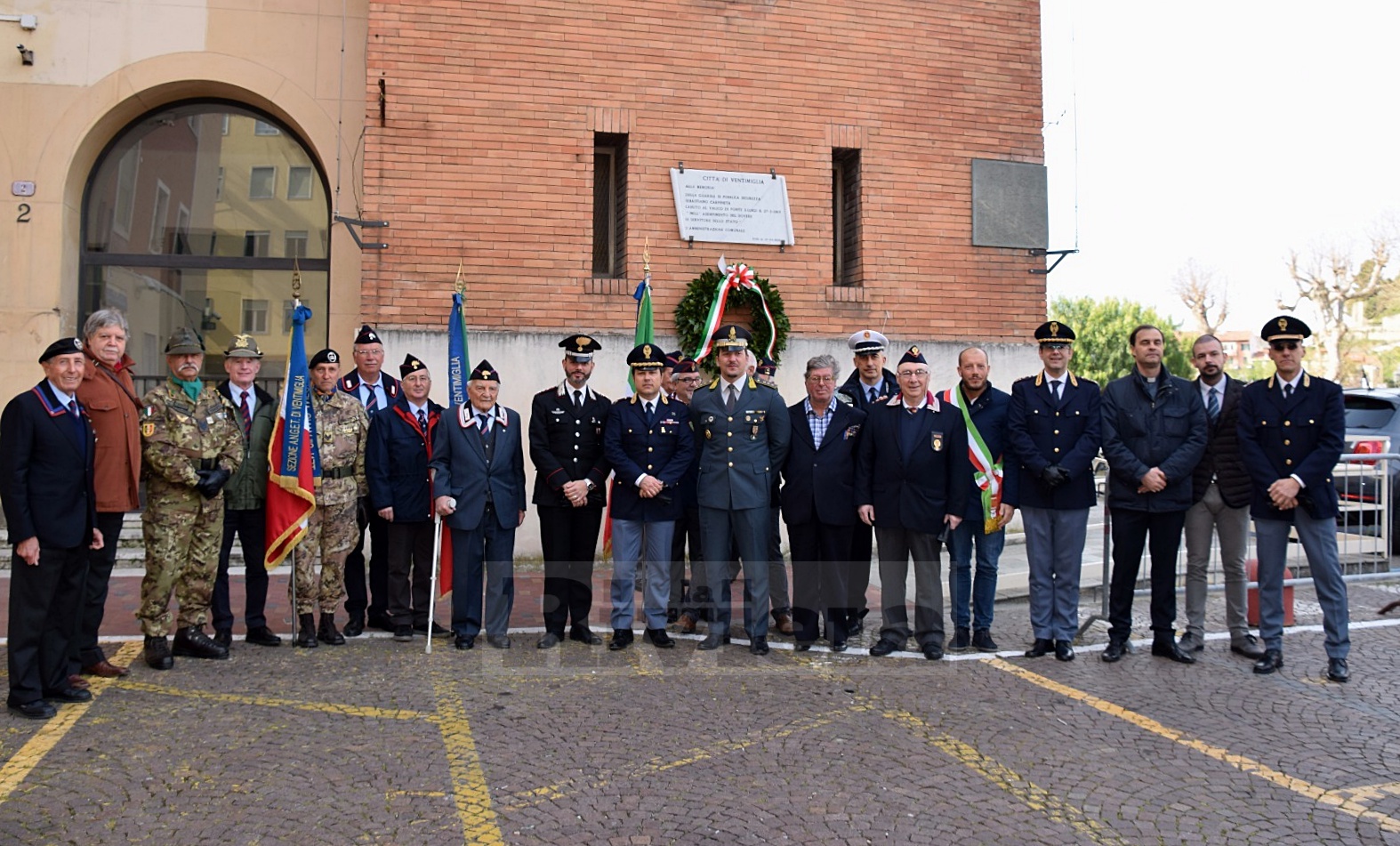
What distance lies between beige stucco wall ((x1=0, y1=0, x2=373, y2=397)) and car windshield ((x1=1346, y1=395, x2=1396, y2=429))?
11.5m

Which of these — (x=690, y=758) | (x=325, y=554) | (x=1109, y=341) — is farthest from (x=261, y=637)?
(x=1109, y=341)

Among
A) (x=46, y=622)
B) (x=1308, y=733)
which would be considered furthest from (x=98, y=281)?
(x=1308, y=733)

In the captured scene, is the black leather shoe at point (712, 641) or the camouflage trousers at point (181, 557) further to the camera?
the black leather shoe at point (712, 641)

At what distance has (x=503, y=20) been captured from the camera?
10156mm

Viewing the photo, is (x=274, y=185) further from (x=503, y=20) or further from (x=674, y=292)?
(x=674, y=292)

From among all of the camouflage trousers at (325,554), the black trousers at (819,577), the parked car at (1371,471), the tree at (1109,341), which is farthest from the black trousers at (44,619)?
the tree at (1109,341)

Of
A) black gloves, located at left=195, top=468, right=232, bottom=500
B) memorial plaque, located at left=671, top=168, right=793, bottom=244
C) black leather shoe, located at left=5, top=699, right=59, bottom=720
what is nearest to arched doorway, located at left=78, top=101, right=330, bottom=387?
memorial plaque, located at left=671, top=168, right=793, bottom=244

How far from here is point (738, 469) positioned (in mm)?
6602

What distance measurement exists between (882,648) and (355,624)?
363 centimetres

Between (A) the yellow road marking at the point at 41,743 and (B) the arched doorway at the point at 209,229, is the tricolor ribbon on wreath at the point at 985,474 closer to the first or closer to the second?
(A) the yellow road marking at the point at 41,743

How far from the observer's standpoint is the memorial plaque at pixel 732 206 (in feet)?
34.2

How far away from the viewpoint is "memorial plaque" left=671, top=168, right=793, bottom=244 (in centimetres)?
1041

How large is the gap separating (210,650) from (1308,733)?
620 cm

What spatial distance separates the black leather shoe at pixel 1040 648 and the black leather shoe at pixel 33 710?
5593mm
